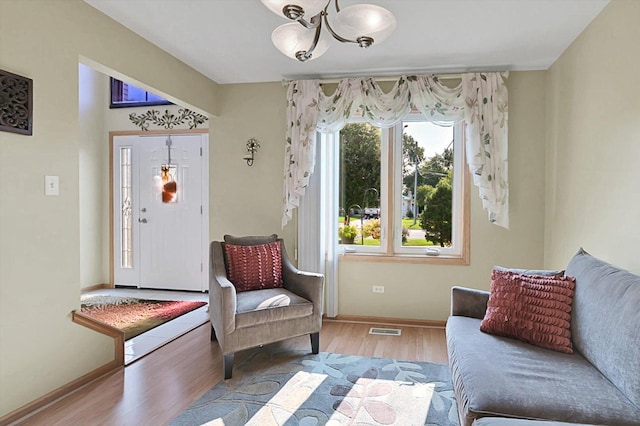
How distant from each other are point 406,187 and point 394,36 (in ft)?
5.04

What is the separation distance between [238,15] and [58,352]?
7.87 ft

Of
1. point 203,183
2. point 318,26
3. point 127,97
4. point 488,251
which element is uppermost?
point 127,97

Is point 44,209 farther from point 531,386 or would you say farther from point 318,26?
point 531,386

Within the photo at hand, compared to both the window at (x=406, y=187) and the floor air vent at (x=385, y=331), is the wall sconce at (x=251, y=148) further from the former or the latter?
the floor air vent at (x=385, y=331)

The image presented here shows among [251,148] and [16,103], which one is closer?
[16,103]

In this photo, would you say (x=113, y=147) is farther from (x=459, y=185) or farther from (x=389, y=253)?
(x=459, y=185)

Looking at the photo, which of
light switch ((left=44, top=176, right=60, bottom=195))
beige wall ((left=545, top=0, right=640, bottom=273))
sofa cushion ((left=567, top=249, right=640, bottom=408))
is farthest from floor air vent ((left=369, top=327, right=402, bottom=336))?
light switch ((left=44, top=176, right=60, bottom=195))

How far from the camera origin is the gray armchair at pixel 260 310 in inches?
112

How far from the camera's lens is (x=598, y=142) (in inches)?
108

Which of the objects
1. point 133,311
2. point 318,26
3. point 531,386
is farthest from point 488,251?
point 133,311

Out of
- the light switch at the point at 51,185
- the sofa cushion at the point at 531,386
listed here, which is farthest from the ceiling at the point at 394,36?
the sofa cushion at the point at 531,386

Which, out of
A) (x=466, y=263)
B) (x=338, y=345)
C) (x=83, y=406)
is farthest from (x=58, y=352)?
(x=466, y=263)

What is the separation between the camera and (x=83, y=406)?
2447 mm

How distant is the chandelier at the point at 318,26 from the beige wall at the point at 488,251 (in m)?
2.32
